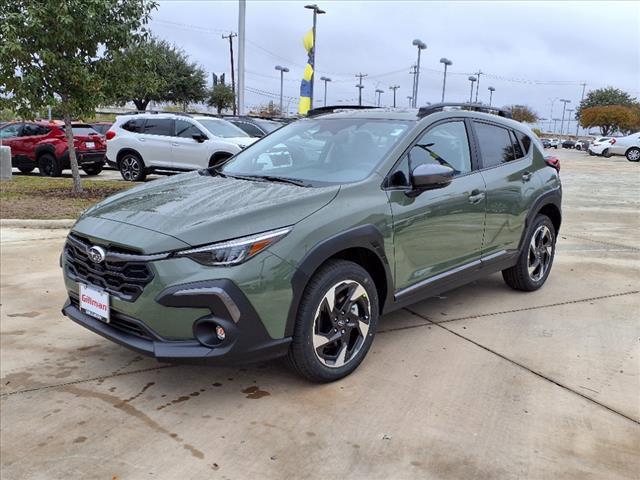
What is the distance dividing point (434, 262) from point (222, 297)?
175 centimetres

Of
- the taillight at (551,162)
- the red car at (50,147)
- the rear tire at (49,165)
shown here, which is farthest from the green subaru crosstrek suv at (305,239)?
the rear tire at (49,165)

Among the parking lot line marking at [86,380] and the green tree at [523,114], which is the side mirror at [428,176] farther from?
the green tree at [523,114]

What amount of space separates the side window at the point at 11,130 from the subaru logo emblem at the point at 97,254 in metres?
15.9

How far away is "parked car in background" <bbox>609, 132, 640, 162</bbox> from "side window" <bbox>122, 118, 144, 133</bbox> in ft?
90.5

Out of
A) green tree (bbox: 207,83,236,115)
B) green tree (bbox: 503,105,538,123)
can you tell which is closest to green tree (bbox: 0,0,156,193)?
green tree (bbox: 207,83,236,115)

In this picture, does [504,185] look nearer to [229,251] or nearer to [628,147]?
[229,251]

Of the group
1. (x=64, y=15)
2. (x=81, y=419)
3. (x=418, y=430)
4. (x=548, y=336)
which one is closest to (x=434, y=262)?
(x=548, y=336)

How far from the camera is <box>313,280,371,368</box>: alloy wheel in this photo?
328 centimetres

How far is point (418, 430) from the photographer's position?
2.95 meters

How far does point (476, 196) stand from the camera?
4.35 meters

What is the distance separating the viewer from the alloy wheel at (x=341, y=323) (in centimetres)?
→ 328

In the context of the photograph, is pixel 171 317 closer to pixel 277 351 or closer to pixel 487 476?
pixel 277 351

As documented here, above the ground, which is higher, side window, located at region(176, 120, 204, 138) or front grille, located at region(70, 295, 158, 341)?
side window, located at region(176, 120, 204, 138)

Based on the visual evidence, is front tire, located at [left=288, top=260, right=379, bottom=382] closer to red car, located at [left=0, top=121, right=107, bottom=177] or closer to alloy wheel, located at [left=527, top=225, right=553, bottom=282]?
alloy wheel, located at [left=527, top=225, right=553, bottom=282]
